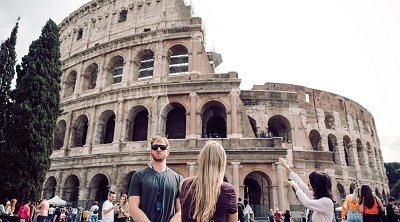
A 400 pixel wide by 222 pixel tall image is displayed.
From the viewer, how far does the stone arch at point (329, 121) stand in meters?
23.7

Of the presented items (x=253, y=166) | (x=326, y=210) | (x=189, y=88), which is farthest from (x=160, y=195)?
(x=189, y=88)

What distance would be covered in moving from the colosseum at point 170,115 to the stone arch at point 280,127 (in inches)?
3.4

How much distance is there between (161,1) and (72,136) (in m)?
12.0

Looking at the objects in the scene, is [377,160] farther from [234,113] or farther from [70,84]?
[70,84]

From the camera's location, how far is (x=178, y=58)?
68.4 feet

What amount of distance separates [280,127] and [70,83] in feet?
57.6

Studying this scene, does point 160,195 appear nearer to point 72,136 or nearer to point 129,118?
point 129,118

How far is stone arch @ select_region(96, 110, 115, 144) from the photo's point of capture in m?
18.7

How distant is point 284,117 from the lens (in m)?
20.0

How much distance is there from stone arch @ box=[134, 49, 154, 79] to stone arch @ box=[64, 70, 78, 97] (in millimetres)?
6048

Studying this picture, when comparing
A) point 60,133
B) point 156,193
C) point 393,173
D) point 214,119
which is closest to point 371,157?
point 214,119

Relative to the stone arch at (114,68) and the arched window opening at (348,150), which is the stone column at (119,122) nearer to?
the stone arch at (114,68)

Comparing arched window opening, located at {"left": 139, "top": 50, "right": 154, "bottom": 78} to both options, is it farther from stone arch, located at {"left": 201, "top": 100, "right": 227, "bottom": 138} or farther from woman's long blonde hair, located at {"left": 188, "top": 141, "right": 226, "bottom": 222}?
woman's long blonde hair, located at {"left": 188, "top": 141, "right": 226, "bottom": 222}

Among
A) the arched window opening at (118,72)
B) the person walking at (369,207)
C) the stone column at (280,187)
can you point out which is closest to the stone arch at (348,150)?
the stone column at (280,187)
